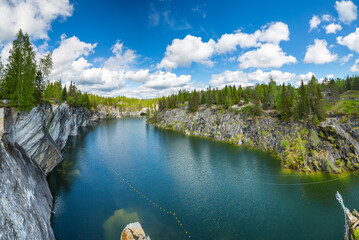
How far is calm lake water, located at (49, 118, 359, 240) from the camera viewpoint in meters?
22.8

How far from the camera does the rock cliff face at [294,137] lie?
139 feet

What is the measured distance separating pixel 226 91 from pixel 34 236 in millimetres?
100338


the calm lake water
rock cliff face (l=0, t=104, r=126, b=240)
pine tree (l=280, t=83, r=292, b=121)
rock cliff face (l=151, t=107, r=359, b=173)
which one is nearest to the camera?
rock cliff face (l=0, t=104, r=126, b=240)

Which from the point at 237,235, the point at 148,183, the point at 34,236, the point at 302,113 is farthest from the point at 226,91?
the point at 34,236

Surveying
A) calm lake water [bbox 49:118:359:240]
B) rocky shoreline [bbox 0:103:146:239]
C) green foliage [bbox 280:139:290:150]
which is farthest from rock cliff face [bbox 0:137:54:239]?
green foliage [bbox 280:139:290:150]

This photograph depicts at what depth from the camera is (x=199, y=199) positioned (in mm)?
29828

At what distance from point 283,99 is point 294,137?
17.3m

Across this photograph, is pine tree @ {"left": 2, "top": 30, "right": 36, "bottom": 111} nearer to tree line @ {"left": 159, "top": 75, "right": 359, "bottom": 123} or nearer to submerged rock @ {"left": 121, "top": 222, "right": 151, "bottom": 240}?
submerged rock @ {"left": 121, "top": 222, "right": 151, "bottom": 240}

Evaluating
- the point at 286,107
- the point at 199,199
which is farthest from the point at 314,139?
the point at 199,199

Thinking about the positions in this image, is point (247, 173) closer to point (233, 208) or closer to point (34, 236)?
point (233, 208)

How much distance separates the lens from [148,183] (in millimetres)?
36031

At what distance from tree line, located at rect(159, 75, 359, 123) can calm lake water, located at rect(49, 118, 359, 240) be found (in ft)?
70.6

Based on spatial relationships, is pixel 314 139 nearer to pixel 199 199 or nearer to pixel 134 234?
pixel 199 199

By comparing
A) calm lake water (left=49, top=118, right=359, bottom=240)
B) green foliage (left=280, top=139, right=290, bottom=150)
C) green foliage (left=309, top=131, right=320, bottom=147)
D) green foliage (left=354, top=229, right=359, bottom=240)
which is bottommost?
calm lake water (left=49, top=118, right=359, bottom=240)
